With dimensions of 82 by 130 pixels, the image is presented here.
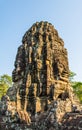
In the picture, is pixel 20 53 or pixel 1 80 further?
pixel 1 80

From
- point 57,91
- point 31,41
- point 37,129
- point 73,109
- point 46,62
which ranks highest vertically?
point 31,41

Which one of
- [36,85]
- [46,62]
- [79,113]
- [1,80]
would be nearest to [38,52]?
[46,62]

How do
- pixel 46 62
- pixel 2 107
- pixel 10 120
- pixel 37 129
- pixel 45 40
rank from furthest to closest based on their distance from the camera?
1. pixel 45 40
2. pixel 46 62
3. pixel 2 107
4. pixel 10 120
5. pixel 37 129

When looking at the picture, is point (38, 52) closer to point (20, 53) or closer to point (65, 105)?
point (20, 53)

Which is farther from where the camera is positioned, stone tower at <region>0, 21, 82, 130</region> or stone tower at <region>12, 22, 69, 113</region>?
stone tower at <region>12, 22, 69, 113</region>

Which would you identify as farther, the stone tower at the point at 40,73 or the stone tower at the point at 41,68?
the stone tower at the point at 41,68

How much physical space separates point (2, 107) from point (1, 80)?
94.3 feet

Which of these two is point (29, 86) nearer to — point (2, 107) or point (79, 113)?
point (2, 107)

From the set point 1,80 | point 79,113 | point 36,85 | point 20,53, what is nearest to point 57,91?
point 36,85

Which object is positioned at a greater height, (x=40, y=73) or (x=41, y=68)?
(x=41, y=68)

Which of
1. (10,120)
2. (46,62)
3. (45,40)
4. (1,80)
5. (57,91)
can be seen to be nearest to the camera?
(10,120)

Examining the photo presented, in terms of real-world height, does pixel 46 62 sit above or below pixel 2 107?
above

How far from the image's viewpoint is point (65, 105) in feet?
49.3

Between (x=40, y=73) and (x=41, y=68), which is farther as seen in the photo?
(x=41, y=68)
